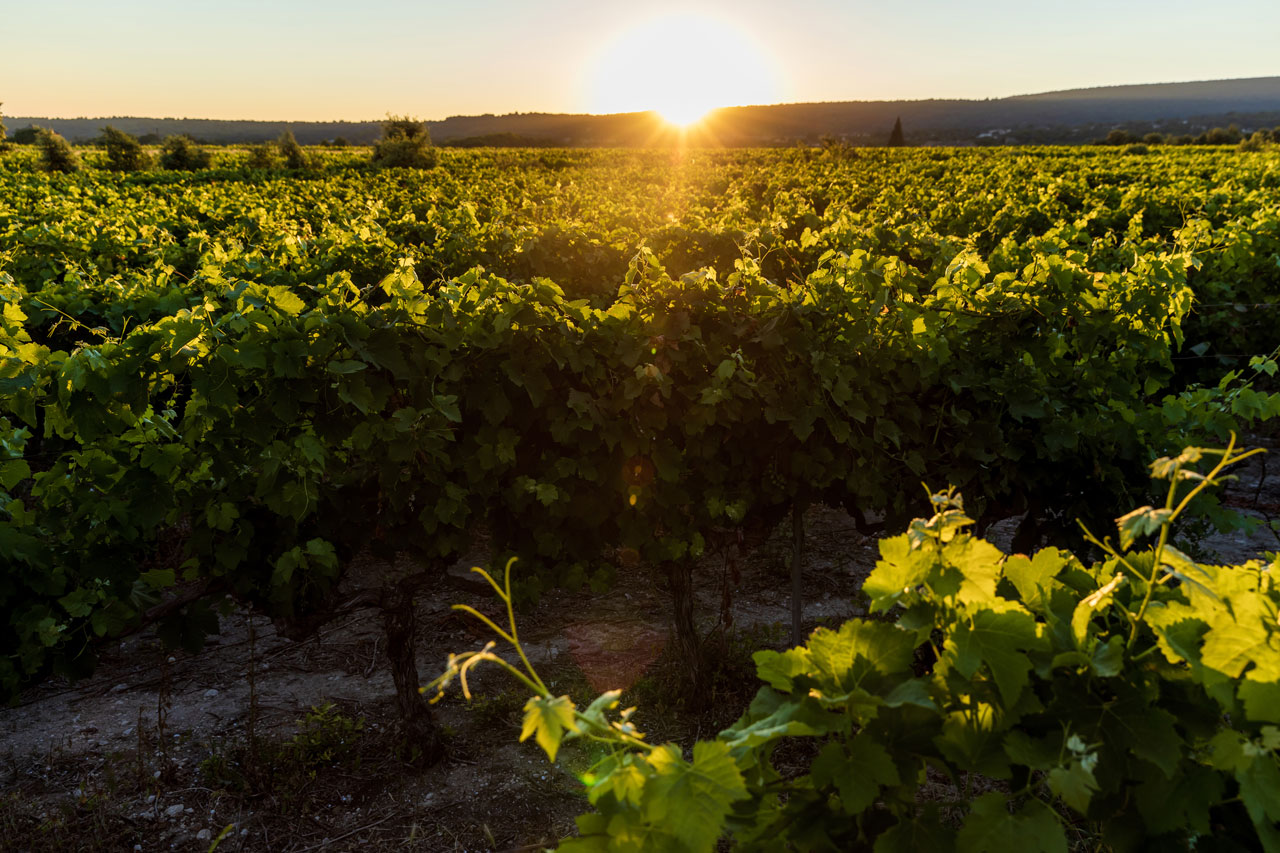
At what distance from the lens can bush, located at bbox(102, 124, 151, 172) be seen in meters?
52.9

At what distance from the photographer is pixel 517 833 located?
3.47 meters

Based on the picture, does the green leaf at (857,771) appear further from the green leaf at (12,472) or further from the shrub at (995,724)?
the green leaf at (12,472)

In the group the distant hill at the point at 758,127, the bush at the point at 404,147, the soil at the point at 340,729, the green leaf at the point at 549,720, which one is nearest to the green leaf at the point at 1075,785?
the green leaf at the point at 549,720

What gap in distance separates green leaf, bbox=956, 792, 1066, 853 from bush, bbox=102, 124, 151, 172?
64527 mm

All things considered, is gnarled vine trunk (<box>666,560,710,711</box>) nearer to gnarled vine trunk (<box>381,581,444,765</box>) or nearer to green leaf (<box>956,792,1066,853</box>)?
gnarled vine trunk (<box>381,581,444,765</box>)

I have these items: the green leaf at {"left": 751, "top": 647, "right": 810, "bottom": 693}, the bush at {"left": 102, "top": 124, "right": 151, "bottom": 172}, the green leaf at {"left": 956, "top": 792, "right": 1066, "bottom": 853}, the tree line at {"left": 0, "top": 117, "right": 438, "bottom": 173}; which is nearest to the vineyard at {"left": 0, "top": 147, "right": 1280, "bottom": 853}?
the green leaf at {"left": 751, "top": 647, "right": 810, "bottom": 693}

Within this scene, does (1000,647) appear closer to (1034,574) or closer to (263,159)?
(1034,574)

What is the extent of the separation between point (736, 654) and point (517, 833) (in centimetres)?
178

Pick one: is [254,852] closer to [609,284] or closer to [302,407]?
[302,407]

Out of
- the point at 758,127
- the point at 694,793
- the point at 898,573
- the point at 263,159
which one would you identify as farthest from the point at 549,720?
the point at 758,127

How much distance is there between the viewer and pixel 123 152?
5344 cm

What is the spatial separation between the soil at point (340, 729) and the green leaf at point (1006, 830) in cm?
262

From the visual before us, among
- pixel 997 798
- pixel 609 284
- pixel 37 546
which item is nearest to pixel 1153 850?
pixel 997 798

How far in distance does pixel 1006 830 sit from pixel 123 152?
6621 cm
